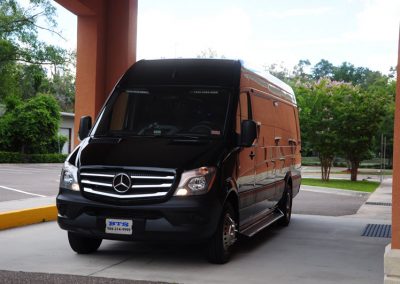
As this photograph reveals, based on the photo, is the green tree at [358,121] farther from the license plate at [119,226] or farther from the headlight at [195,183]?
the license plate at [119,226]

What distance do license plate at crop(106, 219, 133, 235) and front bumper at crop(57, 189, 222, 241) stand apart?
0.04 meters

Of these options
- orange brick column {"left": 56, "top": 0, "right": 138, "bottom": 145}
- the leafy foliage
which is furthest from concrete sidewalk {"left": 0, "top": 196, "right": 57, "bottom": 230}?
the leafy foliage

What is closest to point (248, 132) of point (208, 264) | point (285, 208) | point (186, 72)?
point (186, 72)

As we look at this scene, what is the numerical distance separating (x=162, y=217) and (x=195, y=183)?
521 millimetres

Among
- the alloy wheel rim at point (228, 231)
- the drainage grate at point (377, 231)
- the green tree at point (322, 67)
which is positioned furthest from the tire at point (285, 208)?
the green tree at point (322, 67)

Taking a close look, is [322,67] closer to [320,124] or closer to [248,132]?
[320,124]

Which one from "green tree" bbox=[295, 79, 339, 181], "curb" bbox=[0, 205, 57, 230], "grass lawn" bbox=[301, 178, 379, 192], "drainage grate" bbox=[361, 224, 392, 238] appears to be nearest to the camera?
"curb" bbox=[0, 205, 57, 230]

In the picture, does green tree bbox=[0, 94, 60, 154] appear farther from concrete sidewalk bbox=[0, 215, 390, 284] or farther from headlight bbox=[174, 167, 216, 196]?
headlight bbox=[174, 167, 216, 196]

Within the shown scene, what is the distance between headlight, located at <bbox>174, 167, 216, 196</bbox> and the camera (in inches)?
260

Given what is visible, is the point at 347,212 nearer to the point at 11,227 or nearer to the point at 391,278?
the point at 11,227

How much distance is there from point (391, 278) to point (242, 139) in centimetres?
279

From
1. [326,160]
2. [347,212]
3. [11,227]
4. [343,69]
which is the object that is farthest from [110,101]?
[343,69]

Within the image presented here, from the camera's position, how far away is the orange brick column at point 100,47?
11070mm

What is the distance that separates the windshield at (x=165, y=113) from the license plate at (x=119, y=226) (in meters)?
1.31
